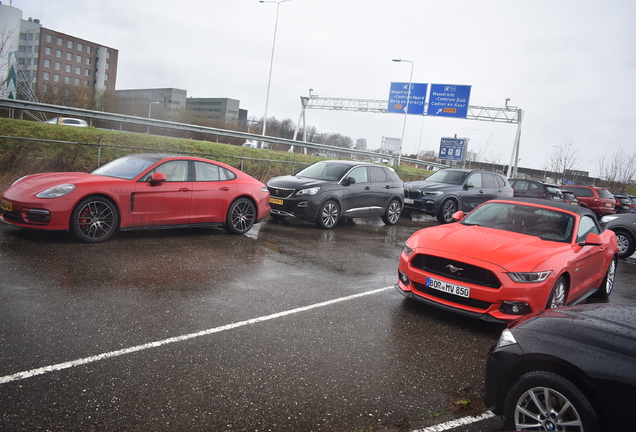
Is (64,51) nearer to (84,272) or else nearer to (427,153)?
(427,153)

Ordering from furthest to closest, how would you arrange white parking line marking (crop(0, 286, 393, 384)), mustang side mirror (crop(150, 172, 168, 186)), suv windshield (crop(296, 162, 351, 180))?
suv windshield (crop(296, 162, 351, 180)), mustang side mirror (crop(150, 172, 168, 186)), white parking line marking (crop(0, 286, 393, 384))

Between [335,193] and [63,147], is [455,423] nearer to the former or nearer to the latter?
[335,193]

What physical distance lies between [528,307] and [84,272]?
18.0ft

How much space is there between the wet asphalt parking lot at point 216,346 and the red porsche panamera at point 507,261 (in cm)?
40

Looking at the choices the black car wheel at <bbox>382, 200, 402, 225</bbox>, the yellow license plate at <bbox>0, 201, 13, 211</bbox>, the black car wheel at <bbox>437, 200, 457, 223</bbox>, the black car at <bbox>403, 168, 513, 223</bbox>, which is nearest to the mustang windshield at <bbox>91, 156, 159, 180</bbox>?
the yellow license plate at <bbox>0, 201, 13, 211</bbox>

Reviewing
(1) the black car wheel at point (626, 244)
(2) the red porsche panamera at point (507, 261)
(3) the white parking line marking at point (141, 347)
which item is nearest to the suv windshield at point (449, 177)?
(1) the black car wheel at point (626, 244)

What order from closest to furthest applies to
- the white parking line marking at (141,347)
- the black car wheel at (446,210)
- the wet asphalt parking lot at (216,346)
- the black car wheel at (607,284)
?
the wet asphalt parking lot at (216,346) → the white parking line marking at (141,347) → the black car wheel at (607,284) → the black car wheel at (446,210)

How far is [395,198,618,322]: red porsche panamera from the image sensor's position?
17.5 ft

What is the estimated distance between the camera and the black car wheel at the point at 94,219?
7.67m

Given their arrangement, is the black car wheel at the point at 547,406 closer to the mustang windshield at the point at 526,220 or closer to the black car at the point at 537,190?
the mustang windshield at the point at 526,220

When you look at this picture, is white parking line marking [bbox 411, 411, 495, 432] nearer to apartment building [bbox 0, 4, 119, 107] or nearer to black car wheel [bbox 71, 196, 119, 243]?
black car wheel [bbox 71, 196, 119, 243]

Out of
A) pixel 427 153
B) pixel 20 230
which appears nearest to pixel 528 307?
pixel 20 230

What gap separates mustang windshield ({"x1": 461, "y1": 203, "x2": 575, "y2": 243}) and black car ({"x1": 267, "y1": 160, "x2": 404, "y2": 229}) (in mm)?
5104

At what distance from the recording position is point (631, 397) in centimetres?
254
